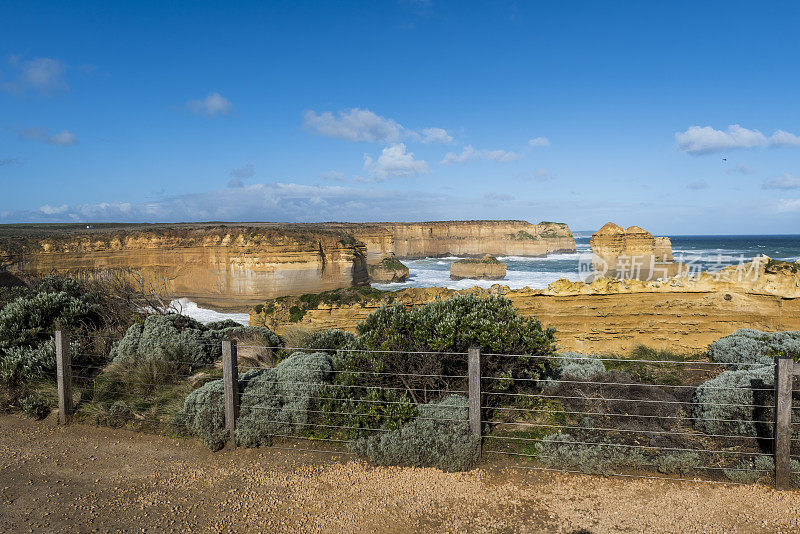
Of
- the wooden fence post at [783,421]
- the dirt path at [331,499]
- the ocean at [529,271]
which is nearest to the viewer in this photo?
the dirt path at [331,499]

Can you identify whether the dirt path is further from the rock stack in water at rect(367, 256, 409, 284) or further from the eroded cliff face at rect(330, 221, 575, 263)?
the eroded cliff face at rect(330, 221, 575, 263)

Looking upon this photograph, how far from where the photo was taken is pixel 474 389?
5062 mm

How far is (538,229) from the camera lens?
110m

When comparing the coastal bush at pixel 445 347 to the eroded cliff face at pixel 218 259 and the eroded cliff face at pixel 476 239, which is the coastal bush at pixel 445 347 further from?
the eroded cliff face at pixel 476 239

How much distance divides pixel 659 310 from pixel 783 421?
8010 mm

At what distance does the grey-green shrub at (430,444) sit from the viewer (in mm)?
5066

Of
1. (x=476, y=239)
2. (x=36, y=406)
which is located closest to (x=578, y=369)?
(x=36, y=406)

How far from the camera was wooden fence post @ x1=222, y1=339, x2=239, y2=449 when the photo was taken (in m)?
5.59


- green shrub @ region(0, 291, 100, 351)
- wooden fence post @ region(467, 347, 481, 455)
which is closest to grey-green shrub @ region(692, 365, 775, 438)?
wooden fence post @ region(467, 347, 481, 455)

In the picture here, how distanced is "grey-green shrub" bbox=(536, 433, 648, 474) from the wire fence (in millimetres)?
12

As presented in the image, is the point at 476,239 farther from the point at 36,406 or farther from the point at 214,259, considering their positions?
the point at 36,406

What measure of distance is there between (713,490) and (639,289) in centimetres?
819

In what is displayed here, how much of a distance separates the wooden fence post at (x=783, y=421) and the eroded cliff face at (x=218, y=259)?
110 ft

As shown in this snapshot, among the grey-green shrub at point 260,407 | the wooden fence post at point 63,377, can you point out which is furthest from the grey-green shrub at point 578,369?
the wooden fence post at point 63,377
